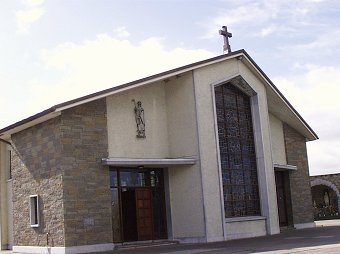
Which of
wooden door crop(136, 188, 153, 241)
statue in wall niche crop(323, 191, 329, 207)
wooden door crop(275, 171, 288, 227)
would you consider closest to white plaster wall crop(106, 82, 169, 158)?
wooden door crop(136, 188, 153, 241)

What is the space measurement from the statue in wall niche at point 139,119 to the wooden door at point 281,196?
9130 mm

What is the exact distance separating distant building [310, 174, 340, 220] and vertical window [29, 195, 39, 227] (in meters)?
23.2

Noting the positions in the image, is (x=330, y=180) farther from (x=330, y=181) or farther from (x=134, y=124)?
(x=134, y=124)

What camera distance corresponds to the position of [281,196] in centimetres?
2603

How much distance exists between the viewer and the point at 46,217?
1794cm

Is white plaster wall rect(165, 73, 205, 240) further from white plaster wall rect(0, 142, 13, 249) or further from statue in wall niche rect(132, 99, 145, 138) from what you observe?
white plaster wall rect(0, 142, 13, 249)

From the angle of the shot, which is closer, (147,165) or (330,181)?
(147,165)

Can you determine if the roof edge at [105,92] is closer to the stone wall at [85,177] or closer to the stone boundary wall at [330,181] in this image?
the stone wall at [85,177]

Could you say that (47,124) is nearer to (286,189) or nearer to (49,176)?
(49,176)

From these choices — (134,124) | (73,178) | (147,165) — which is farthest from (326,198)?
(73,178)

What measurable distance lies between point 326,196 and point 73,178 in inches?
1040

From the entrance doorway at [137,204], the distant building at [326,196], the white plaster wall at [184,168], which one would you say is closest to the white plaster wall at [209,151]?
the white plaster wall at [184,168]

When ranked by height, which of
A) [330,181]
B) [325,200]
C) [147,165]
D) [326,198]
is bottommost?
[325,200]

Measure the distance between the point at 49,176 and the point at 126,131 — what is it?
3147 millimetres
